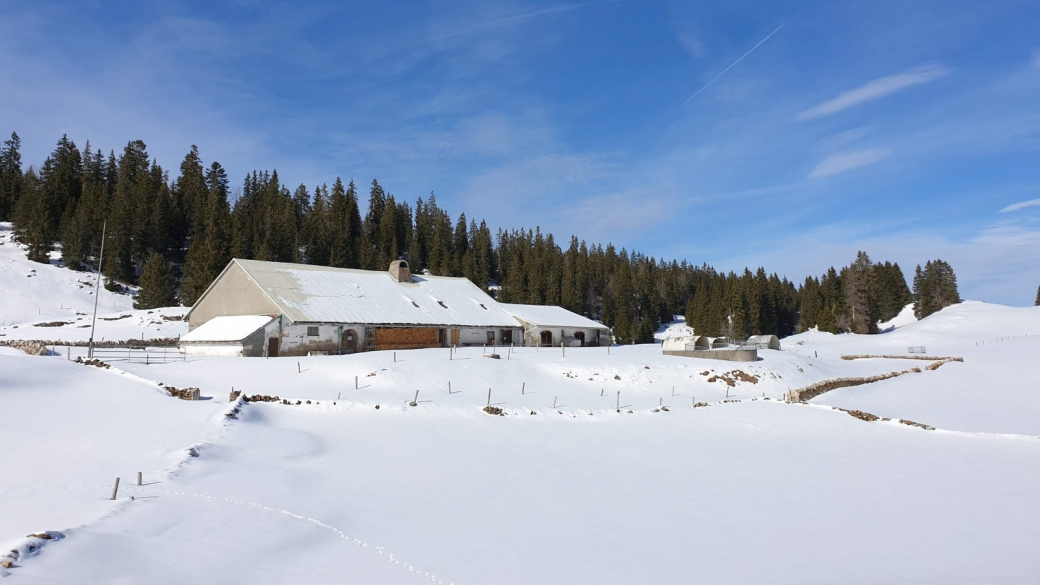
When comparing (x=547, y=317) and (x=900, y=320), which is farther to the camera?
(x=900, y=320)

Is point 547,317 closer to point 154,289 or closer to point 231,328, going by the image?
point 231,328

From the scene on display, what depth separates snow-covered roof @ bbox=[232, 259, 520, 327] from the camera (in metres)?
42.2

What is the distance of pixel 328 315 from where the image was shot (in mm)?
41656

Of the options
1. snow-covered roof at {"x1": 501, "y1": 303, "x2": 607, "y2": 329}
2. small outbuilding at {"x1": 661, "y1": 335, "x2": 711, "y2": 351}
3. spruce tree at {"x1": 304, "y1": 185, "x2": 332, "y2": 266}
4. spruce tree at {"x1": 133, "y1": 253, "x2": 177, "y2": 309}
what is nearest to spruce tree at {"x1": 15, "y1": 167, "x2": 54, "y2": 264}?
spruce tree at {"x1": 133, "y1": 253, "x2": 177, "y2": 309}

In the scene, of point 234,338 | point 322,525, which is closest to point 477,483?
point 322,525

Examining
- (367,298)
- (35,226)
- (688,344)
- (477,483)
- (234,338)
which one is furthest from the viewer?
(35,226)

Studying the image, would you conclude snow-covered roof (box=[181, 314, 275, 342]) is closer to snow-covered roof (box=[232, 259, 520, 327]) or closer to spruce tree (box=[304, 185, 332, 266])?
snow-covered roof (box=[232, 259, 520, 327])

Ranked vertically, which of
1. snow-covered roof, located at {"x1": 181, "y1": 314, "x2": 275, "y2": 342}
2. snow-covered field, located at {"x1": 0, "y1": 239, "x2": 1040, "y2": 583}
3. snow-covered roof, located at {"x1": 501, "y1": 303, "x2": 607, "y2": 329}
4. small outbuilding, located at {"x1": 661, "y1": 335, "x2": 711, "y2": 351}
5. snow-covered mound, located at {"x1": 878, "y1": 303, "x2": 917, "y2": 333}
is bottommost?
snow-covered field, located at {"x1": 0, "y1": 239, "x2": 1040, "y2": 583}

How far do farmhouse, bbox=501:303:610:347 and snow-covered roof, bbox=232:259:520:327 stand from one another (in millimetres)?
1706

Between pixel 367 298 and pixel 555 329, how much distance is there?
1804cm

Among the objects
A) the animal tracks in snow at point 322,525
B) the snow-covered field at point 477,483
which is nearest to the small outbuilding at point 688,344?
the snow-covered field at point 477,483

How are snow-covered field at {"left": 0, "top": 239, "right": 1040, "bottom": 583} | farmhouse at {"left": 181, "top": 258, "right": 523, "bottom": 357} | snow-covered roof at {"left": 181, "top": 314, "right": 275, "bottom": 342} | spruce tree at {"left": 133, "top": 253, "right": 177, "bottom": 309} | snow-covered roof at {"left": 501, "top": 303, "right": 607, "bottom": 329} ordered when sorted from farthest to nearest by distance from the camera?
1. spruce tree at {"left": 133, "top": 253, "right": 177, "bottom": 309}
2. snow-covered roof at {"left": 501, "top": 303, "right": 607, "bottom": 329}
3. farmhouse at {"left": 181, "top": 258, "right": 523, "bottom": 357}
4. snow-covered roof at {"left": 181, "top": 314, "right": 275, "bottom": 342}
5. snow-covered field at {"left": 0, "top": 239, "right": 1040, "bottom": 583}

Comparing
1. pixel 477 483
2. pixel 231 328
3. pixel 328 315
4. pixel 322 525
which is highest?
pixel 328 315

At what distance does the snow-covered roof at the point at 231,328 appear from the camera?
38156 millimetres
